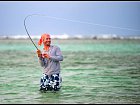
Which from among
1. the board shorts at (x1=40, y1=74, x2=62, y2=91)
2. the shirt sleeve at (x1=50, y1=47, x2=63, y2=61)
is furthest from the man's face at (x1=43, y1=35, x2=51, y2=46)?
the board shorts at (x1=40, y1=74, x2=62, y2=91)

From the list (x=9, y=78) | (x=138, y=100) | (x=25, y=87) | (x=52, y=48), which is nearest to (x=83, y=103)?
(x=138, y=100)

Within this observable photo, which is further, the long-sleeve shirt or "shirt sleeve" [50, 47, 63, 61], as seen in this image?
the long-sleeve shirt

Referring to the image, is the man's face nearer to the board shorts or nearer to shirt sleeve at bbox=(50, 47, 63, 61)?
shirt sleeve at bbox=(50, 47, 63, 61)

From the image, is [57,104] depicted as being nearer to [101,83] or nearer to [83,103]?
[83,103]

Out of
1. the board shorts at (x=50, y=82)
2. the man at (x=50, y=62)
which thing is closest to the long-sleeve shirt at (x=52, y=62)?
the man at (x=50, y=62)

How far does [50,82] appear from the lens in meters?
11.1

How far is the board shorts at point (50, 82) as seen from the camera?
11008 millimetres

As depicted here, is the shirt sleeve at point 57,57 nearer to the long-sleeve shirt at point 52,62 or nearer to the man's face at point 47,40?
the long-sleeve shirt at point 52,62

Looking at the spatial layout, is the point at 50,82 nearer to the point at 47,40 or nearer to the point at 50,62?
the point at 50,62

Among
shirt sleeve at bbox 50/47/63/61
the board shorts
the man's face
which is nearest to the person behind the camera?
shirt sleeve at bbox 50/47/63/61

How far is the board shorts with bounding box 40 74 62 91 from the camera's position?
11.0m

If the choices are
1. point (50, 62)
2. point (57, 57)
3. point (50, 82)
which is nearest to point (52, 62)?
point (50, 62)

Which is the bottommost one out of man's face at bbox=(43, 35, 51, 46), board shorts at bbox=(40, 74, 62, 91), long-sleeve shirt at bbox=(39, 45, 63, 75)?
board shorts at bbox=(40, 74, 62, 91)

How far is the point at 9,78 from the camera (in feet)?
47.6
